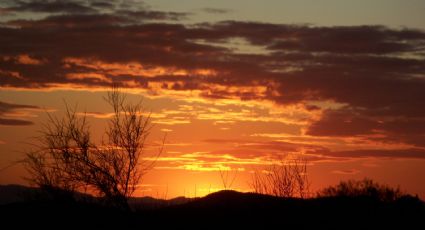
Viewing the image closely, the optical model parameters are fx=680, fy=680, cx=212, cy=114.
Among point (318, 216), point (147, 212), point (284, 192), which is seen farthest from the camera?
point (284, 192)

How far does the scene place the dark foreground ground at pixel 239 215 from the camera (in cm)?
2477

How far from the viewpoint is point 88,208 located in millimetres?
28516

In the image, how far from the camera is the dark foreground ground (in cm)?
2477

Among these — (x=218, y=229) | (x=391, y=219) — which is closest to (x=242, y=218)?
(x=218, y=229)

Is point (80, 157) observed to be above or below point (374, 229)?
above

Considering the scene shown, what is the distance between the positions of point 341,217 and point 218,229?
4.73m

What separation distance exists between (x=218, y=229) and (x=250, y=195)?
5655 millimetres

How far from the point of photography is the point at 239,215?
2602cm

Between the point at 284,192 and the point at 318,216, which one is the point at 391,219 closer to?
the point at 318,216

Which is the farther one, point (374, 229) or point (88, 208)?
point (88, 208)

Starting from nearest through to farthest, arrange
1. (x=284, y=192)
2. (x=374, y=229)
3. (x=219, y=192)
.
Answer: (x=374, y=229)
(x=219, y=192)
(x=284, y=192)

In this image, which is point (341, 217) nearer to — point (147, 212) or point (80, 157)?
point (147, 212)

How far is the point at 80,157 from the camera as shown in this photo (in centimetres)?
2955

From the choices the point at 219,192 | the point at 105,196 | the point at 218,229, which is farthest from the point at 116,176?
the point at 218,229
